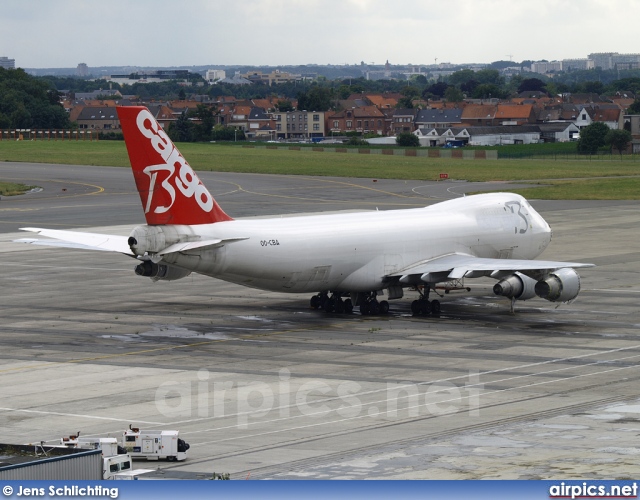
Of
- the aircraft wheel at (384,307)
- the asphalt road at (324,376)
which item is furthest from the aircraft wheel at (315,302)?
the aircraft wheel at (384,307)

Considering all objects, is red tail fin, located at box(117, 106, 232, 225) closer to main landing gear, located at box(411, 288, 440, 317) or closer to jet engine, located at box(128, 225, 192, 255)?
jet engine, located at box(128, 225, 192, 255)

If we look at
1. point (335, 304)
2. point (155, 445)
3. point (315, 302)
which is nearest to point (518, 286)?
point (335, 304)

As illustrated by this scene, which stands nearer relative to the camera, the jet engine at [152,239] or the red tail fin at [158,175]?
the red tail fin at [158,175]

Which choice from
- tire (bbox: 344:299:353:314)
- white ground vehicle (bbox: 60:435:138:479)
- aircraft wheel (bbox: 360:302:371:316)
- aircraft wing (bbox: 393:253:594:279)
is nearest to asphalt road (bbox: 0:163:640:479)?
tire (bbox: 344:299:353:314)

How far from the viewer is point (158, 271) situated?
48281 mm

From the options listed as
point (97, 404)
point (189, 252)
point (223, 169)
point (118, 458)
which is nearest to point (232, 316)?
point (189, 252)

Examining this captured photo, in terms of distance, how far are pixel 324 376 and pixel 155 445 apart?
1207 cm

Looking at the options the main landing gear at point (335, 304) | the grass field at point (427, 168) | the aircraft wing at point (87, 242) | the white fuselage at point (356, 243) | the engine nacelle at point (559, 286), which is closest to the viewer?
the white fuselage at point (356, 243)

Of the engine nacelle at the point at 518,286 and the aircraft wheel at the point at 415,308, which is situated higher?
the engine nacelle at the point at 518,286

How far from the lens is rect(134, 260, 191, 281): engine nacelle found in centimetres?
4800

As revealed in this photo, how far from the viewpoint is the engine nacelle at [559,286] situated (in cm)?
5222

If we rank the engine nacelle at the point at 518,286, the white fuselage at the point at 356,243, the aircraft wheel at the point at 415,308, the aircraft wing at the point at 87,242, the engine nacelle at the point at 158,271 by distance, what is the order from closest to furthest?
the engine nacelle at the point at 158,271
the white fuselage at the point at 356,243
the engine nacelle at the point at 518,286
the aircraft wing at the point at 87,242
the aircraft wheel at the point at 415,308

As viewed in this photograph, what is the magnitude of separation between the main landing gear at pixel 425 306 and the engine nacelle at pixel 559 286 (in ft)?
16.0

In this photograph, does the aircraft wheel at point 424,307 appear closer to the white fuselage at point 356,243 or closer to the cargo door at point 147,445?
the white fuselage at point 356,243
